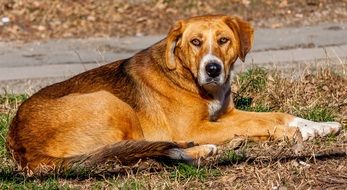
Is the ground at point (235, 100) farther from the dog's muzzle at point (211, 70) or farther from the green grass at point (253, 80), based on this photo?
the dog's muzzle at point (211, 70)

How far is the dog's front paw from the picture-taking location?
21.8 ft

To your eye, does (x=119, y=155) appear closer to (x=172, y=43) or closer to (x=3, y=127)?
(x=172, y=43)

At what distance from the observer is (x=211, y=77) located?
6.36m

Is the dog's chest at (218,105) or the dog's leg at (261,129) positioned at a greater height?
the dog's chest at (218,105)

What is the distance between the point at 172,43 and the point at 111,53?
4.26 m

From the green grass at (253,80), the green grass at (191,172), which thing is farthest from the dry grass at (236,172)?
the green grass at (253,80)

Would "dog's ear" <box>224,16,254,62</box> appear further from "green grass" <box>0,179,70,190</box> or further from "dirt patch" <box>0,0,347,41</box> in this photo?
"dirt patch" <box>0,0,347,41</box>

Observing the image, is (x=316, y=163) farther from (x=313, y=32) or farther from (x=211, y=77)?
(x=313, y=32)

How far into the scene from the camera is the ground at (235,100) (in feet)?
18.8

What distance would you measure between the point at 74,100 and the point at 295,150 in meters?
1.69

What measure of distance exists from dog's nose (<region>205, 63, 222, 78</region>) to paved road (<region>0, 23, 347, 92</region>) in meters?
2.89

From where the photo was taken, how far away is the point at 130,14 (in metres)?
12.6

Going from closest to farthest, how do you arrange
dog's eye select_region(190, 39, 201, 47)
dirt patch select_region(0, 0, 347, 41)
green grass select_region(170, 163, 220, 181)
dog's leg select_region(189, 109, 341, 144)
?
green grass select_region(170, 163, 220, 181)
dog's eye select_region(190, 39, 201, 47)
dog's leg select_region(189, 109, 341, 144)
dirt patch select_region(0, 0, 347, 41)

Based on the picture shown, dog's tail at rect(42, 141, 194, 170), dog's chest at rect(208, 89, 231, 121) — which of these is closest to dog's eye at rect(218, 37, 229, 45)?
dog's chest at rect(208, 89, 231, 121)
